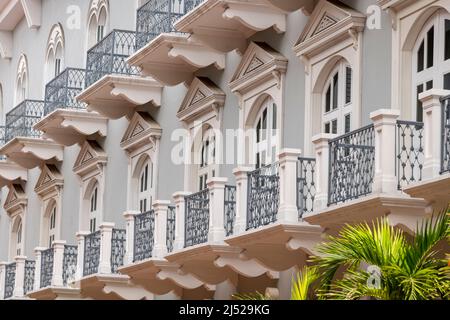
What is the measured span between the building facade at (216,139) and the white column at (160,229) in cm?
4

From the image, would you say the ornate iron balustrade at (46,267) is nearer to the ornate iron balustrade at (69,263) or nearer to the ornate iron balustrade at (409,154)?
the ornate iron balustrade at (69,263)

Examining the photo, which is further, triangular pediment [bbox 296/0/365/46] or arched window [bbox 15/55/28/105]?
arched window [bbox 15/55/28/105]

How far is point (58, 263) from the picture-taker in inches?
1134

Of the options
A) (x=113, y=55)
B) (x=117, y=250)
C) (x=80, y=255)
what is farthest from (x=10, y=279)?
(x=113, y=55)

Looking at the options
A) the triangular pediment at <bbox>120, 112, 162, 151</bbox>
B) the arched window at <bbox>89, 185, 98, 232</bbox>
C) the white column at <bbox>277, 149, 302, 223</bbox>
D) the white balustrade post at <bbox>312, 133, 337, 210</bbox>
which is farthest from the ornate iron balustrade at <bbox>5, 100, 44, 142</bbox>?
the white balustrade post at <bbox>312, 133, 337, 210</bbox>

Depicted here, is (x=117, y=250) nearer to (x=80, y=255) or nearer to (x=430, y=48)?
(x=80, y=255)

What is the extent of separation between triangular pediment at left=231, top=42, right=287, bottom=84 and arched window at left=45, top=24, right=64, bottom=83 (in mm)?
11564

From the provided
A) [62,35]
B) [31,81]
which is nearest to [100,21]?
[62,35]

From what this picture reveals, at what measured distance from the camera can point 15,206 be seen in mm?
36250

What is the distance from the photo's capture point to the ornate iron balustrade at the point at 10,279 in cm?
3275

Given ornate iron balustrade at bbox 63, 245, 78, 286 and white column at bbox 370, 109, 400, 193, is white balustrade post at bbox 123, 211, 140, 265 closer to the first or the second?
ornate iron balustrade at bbox 63, 245, 78, 286

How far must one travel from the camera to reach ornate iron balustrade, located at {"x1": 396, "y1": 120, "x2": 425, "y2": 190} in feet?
53.1

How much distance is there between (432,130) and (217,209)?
6.65 metres
